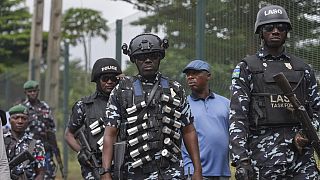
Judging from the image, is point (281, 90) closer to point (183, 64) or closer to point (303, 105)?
point (303, 105)

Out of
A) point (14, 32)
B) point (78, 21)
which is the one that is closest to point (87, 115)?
point (78, 21)

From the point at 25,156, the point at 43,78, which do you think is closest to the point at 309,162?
the point at 25,156

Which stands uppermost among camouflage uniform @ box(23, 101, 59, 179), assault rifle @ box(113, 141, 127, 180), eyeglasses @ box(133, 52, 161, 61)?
eyeglasses @ box(133, 52, 161, 61)

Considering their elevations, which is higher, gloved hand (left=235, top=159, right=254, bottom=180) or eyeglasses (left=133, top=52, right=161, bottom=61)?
eyeglasses (left=133, top=52, right=161, bottom=61)

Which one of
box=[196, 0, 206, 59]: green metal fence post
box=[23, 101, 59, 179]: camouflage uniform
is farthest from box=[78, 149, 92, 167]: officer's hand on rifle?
box=[23, 101, 59, 179]: camouflage uniform

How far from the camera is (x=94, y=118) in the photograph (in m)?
8.70

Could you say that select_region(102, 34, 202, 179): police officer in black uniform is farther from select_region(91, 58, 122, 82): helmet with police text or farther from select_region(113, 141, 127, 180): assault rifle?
select_region(91, 58, 122, 82): helmet with police text

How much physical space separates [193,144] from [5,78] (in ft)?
50.1

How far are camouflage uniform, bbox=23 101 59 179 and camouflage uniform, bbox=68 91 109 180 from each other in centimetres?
→ 411

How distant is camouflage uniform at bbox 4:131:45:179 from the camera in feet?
32.2

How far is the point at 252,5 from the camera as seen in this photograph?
9.11 meters

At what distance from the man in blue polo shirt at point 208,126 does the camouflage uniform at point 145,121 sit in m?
1.46

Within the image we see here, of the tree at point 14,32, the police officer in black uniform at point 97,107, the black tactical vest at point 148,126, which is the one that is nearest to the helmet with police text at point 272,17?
the black tactical vest at point 148,126

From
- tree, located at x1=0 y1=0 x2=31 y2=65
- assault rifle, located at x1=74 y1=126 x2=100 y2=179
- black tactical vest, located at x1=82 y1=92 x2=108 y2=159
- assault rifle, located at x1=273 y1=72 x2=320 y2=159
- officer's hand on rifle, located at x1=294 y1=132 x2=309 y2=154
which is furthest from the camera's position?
tree, located at x1=0 y1=0 x2=31 y2=65
